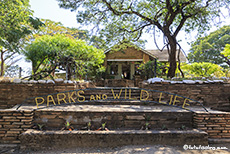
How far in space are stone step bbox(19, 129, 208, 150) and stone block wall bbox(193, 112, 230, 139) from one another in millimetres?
332

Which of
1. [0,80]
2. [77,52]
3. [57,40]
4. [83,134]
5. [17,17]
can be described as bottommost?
[83,134]

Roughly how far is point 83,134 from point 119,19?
6626 mm

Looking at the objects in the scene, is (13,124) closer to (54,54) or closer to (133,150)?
(133,150)

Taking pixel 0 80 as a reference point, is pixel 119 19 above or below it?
above

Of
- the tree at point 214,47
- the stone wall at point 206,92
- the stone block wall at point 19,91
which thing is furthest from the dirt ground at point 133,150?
the tree at point 214,47

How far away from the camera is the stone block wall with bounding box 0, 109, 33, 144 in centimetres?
389

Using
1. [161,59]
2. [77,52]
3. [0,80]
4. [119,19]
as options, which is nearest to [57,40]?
[77,52]

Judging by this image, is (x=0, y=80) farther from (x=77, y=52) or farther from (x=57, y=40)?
(x=77, y=52)

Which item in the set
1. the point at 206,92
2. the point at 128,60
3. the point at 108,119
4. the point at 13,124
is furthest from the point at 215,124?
the point at 128,60

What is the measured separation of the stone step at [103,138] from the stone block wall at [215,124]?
0.33 m

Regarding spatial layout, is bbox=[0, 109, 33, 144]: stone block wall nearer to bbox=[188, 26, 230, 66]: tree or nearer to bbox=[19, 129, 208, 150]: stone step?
bbox=[19, 129, 208, 150]: stone step

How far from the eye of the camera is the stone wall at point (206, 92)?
5.47 m

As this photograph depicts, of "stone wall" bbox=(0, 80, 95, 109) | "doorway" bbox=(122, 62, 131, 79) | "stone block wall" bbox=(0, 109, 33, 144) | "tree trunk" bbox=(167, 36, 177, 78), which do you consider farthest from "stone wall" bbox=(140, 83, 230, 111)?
"doorway" bbox=(122, 62, 131, 79)

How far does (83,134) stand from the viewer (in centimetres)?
373
